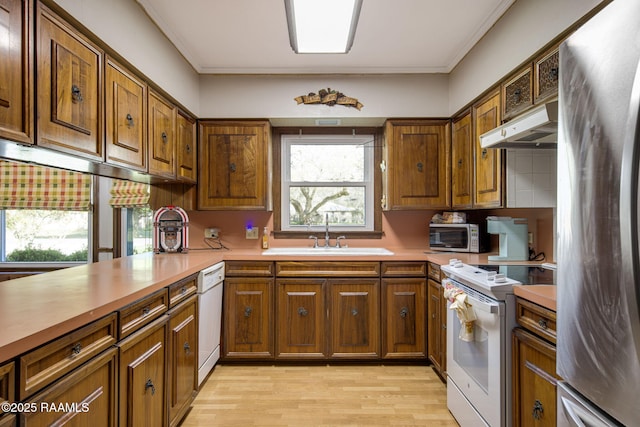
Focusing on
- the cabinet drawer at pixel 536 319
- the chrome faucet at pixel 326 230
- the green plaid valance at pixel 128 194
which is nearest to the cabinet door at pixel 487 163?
the cabinet drawer at pixel 536 319

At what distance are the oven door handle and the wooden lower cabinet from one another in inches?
61.4

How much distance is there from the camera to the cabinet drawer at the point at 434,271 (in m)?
2.45

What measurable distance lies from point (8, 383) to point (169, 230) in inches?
Result: 80.8

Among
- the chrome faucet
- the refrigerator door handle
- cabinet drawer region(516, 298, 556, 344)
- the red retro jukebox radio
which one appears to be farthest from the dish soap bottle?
the refrigerator door handle

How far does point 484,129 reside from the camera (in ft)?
7.69

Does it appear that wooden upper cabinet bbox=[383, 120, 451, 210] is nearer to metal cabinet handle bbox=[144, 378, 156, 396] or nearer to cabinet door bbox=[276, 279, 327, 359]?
cabinet door bbox=[276, 279, 327, 359]

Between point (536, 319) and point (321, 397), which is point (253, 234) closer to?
point (321, 397)

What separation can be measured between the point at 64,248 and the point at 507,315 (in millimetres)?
3564

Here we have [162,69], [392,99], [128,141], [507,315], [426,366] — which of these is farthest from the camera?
[392,99]

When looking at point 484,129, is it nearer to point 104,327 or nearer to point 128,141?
point 128,141

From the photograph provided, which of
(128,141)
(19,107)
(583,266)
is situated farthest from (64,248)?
(583,266)

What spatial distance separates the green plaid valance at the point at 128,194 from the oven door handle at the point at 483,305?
2.85 metres

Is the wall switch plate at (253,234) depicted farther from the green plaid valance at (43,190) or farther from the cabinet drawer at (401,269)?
the green plaid valance at (43,190)

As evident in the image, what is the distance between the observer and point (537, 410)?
1332 mm
